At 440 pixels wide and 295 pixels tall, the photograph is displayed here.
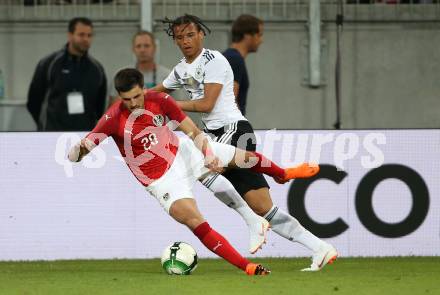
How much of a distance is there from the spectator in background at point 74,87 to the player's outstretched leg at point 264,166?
9.78 ft

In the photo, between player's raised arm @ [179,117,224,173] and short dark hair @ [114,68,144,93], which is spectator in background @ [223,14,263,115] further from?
short dark hair @ [114,68,144,93]

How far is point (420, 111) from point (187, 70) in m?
5.29

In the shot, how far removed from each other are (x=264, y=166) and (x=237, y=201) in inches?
18.3

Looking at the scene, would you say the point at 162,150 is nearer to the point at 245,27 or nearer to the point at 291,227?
the point at 291,227

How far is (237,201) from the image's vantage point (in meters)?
9.70

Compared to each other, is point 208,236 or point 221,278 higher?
point 208,236

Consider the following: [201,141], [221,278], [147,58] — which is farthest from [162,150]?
[147,58]

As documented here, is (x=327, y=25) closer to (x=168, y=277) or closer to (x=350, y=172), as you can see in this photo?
(x=350, y=172)

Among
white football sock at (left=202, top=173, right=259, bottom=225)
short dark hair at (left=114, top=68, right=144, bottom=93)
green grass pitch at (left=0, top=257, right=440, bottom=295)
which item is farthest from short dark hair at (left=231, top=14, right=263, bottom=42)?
green grass pitch at (left=0, top=257, right=440, bottom=295)

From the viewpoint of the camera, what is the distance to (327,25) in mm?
14305

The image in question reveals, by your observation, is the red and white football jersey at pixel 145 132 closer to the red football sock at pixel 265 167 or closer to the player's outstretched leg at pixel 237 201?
→ the player's outstretched leg at pixel 237 201

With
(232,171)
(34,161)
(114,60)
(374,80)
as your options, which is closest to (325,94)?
(374,80)

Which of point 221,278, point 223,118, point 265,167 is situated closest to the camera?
point 221,278

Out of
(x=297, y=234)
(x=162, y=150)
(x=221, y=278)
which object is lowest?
(x=221, y=278)
